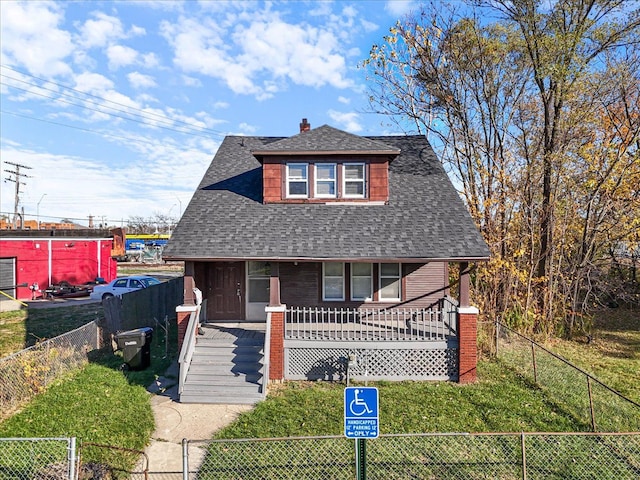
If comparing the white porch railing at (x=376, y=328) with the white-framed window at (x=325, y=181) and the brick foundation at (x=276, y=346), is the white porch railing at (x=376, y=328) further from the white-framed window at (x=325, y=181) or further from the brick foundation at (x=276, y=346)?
the white-framed window at (x=325, y=181)

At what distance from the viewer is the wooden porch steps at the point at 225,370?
9.12 meters

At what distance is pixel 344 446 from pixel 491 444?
8.54 ft

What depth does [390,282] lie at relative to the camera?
1305cm

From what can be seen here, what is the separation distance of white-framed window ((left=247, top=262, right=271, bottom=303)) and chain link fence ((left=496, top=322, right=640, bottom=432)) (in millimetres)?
7526

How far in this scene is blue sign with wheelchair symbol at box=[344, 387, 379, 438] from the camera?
4.56 m

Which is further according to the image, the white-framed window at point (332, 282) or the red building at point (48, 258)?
the red building at point (48, 258)

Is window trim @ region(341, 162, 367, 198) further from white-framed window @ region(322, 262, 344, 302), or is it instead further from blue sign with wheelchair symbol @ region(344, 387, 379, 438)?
blue sign with wheelchair symbol @ region(344, 387, 379, 438)

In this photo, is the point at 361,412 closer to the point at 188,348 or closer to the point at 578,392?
the point at 188,348

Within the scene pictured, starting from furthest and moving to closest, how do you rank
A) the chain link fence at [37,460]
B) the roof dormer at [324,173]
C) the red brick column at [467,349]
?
the roof dormer at [324,173]
the red brick column at [467,349]
the chain link fence at [37,460]

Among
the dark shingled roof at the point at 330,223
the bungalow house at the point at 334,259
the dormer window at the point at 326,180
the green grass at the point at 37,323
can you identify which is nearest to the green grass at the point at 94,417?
the bungalow house at the point at 334,259

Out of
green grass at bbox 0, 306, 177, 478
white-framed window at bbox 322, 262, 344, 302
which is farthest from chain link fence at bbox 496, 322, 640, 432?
green grass at bbox 0, 306, 177, 478

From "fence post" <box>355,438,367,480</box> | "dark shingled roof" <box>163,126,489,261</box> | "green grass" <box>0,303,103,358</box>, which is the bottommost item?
"green grass" <box>0,303,103,358</box>

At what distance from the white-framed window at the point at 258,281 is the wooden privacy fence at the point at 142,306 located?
428 centimetres

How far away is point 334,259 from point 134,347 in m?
5.86
